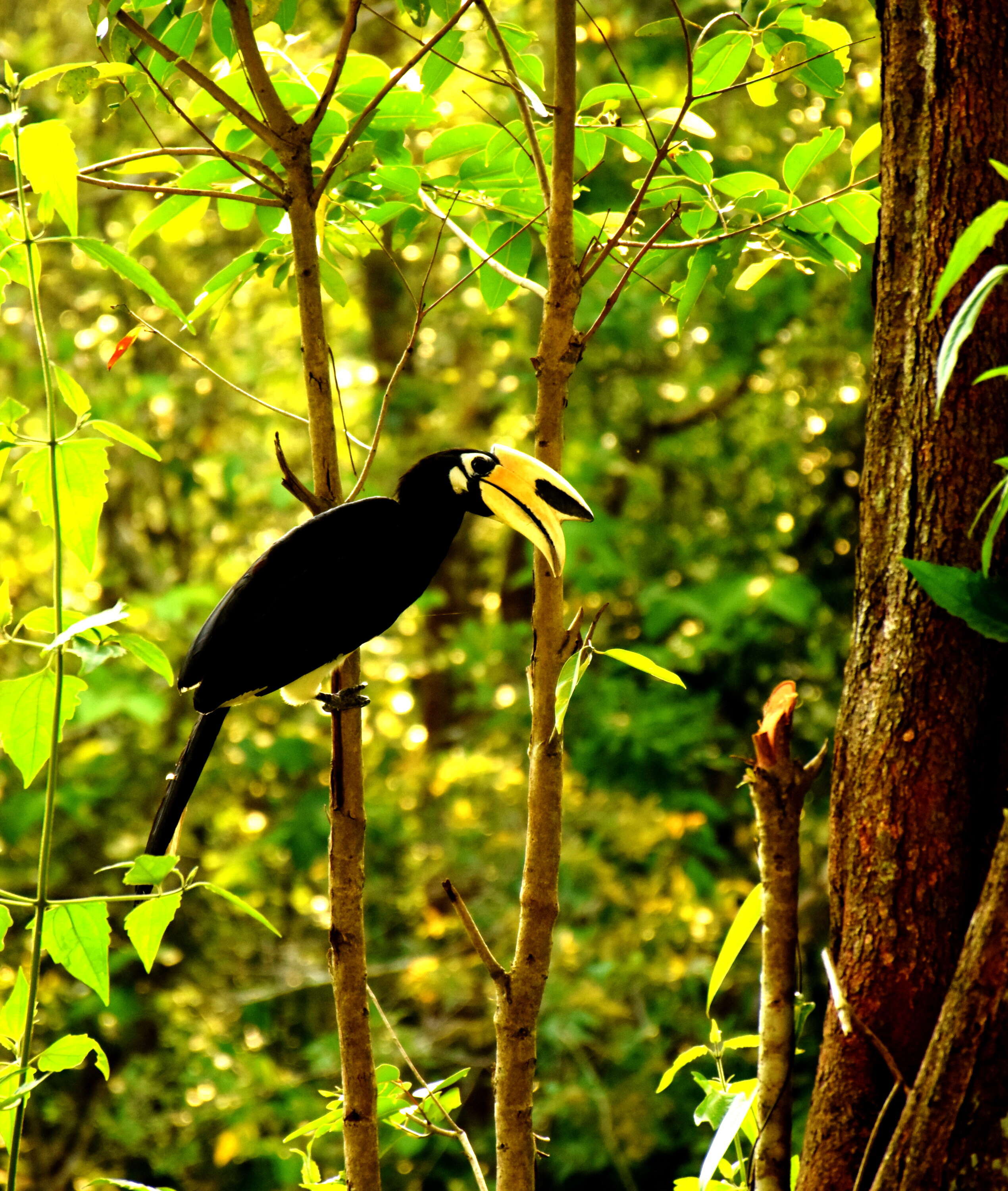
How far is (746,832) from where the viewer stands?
371 centimetres

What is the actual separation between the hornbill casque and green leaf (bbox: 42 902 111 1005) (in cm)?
18

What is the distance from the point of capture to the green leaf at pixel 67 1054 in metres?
0.88

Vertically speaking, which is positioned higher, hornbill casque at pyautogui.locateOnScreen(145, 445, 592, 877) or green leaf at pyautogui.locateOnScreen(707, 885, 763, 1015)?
hornbill casque at pyautogui.locateOnScreen(145, 445, 592, 877)

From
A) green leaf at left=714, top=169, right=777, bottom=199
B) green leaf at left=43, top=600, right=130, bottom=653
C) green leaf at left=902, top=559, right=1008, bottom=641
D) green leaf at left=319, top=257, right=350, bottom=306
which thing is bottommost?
green leaf at left=43, top=600, right=130, bottom=653

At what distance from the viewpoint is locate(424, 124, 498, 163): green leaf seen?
1.14 meters

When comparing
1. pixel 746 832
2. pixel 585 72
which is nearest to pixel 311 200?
pixel 585 72

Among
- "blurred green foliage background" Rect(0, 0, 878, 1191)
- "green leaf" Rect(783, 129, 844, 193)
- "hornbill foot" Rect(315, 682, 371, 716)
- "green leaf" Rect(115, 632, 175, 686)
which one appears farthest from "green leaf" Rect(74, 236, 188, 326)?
"blurred green foliage background" Rect(0, 0, 878, 1191)

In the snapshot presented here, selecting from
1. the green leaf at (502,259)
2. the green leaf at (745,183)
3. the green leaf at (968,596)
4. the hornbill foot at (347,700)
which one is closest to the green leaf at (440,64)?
the green leaf at (502,259)

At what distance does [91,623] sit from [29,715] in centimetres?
16

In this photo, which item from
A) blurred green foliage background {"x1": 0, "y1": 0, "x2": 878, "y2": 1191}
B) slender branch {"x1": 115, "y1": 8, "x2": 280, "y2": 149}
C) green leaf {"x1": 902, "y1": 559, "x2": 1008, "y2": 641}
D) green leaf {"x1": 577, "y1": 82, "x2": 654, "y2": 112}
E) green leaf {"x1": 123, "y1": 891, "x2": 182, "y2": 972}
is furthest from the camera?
blurred green foliage background {"x1": 0, "y1": 0, "x2": 878, "y2": 1191}

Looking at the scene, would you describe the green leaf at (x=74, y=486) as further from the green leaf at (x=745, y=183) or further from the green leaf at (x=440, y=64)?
the green leaf at (x=745, y=183)

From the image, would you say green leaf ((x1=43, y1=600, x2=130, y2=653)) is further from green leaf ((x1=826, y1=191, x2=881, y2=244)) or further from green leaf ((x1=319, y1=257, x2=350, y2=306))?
green leaf ((x1=826, y1=191, x2=881, y2=244))

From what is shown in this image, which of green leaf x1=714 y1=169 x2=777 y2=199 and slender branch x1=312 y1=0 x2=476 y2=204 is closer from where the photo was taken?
slender branch x1=312 y1=0 x2=476 y2=204

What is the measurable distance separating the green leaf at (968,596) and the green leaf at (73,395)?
608 mm
